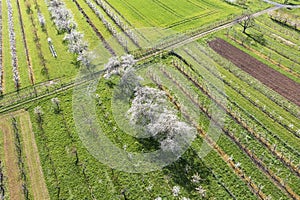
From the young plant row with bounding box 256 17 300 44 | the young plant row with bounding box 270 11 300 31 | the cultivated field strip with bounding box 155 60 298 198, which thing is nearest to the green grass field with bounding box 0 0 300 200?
the cultivated field strip with bounding box 155 60 298 198

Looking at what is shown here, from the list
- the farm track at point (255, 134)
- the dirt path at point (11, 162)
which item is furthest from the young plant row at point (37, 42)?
the farm track at point (255, 134)

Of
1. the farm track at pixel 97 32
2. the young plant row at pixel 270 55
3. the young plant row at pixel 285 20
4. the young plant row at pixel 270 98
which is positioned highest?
the farm track at pixel 97 32

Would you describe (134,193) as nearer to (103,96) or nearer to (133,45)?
(103,96)

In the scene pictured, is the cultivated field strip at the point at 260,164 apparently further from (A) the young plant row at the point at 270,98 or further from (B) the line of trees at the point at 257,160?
(A) the young plant row at the point at 270,98

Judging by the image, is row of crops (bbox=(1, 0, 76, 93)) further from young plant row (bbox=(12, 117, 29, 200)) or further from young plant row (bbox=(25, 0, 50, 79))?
young plant row (bbox=(12, 117, 29, 200))

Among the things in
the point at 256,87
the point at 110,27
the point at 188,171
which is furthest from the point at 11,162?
the point at 256,87

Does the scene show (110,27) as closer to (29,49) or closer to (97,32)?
(97,32)

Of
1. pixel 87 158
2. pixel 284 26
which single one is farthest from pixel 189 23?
pixel 87 158
